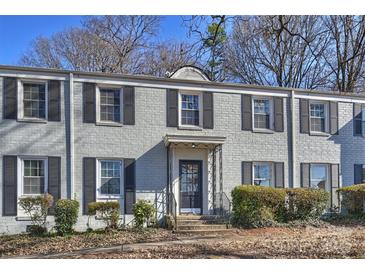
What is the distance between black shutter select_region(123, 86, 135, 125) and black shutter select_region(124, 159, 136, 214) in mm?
1427

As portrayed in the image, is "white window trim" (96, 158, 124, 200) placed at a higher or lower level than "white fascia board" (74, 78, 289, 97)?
lower

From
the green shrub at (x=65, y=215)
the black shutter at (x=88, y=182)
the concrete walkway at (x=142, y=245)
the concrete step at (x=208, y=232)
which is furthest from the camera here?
the black shutter at (x=88, y=182)

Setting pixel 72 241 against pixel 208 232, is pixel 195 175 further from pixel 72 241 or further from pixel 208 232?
pixel 72 241

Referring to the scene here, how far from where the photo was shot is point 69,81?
15.5m

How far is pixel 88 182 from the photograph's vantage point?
1537 cm

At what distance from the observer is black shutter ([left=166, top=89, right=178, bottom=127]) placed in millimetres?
16516

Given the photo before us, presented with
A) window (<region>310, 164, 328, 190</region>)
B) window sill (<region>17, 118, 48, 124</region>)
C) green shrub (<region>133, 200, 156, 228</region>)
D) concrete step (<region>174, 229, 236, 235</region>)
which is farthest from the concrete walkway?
window (<region>310, 164, 328, 190</region>)

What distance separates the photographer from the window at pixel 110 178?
15633 millimetres

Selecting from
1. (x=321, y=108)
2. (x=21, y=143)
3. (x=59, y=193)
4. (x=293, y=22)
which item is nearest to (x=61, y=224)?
(x=59, y=193)

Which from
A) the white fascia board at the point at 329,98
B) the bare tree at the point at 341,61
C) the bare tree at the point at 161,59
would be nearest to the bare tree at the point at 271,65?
the bare tree at the point at 341,61

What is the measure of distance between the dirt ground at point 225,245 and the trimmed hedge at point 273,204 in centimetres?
63

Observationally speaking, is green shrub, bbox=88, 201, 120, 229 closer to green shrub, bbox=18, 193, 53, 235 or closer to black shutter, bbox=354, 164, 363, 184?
green shrub, bbox=18, 193, 53, 235

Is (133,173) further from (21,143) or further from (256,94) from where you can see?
(256,94)

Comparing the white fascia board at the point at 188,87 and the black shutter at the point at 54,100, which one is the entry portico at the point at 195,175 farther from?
the black shutter at the point at 54,100
